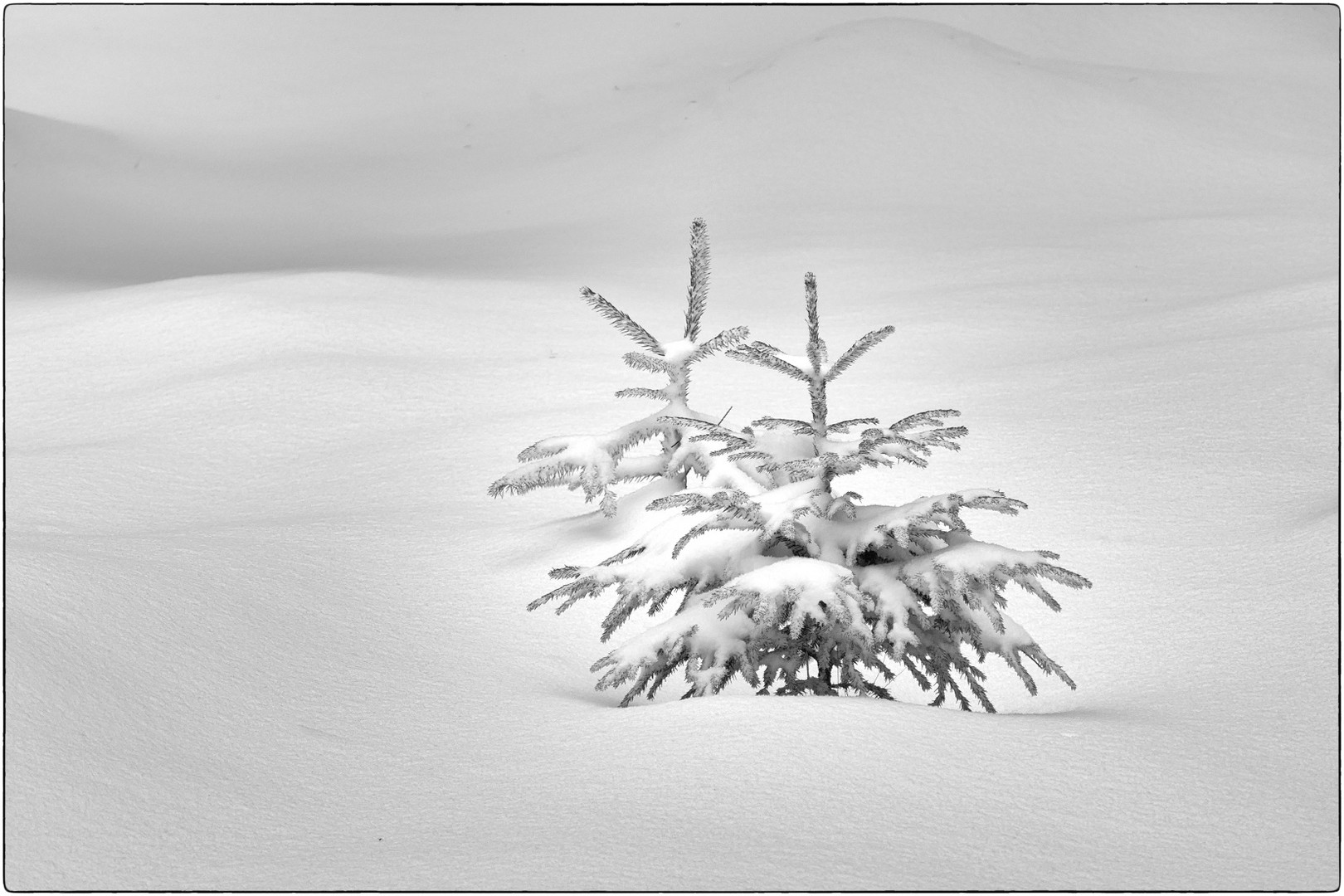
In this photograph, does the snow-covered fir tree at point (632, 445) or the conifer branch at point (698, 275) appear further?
the snow-covered fir tree at point (632, 445)

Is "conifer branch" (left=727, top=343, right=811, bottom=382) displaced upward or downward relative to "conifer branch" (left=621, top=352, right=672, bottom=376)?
downward

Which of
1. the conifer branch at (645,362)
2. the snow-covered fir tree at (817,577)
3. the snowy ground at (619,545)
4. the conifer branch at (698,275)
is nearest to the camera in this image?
the snowy ground at (619,545)

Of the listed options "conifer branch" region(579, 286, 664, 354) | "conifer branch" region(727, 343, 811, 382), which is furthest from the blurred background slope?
"conifer branch" region(727, 343, 811, 382)

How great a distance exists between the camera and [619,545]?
4664mm

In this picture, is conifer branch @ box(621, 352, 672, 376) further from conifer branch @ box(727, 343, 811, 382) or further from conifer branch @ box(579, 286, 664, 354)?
conifer branch @ box(727, 343, 811, 382)

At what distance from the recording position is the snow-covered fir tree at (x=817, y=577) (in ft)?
10.8

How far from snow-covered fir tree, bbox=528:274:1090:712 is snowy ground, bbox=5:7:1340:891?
0.63 ft

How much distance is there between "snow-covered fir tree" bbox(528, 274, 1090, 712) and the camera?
328 centimetres

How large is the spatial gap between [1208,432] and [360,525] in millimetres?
3232

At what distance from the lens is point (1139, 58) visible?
54.9ft

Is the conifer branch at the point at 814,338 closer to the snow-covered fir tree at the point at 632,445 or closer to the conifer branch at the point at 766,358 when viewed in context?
the conifer branch at the point at 766,358

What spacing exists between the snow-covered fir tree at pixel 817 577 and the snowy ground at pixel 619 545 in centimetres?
19

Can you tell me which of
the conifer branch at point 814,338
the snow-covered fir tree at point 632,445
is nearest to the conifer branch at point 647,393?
the snow-covered fir tree at point 632,445

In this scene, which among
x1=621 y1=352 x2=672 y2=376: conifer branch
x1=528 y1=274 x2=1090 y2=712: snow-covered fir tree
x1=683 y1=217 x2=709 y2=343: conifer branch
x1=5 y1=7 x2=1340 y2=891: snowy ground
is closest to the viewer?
x1=5 y1=7 x2=1340 y2=891: snowy ground
